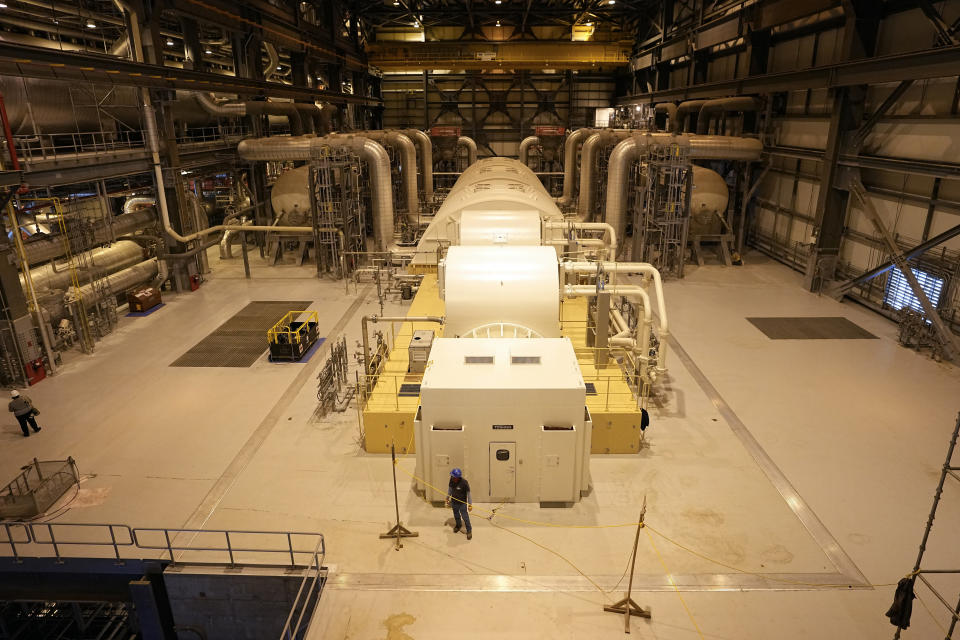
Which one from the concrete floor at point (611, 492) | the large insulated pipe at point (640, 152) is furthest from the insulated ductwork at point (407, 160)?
the concrete floor at point (611, 492)

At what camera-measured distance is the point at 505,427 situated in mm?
9031

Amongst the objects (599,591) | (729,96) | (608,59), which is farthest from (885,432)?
(608,59)

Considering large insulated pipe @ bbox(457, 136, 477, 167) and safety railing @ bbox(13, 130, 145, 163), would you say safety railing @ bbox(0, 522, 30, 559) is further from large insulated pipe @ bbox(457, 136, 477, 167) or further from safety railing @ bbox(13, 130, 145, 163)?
large insulated pipe @ bbox(457, 136, 477, 167)

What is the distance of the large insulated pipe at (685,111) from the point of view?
2931 centimetres

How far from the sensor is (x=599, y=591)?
786 centimetres

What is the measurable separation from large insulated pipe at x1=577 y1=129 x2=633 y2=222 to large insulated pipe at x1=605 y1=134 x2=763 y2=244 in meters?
5.21

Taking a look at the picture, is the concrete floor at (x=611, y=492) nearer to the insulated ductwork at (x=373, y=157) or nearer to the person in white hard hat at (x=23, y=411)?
the person in white hard hat at (x=23, y=411)

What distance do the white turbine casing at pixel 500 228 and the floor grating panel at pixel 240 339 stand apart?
651 cm

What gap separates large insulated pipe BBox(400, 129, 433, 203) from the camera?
32731 mm

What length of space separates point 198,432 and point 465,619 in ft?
23.8

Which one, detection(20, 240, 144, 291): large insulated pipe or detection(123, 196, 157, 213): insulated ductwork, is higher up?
detection(123, 196, 157, 213): insulated ductwork

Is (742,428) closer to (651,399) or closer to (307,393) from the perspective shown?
(651,399)

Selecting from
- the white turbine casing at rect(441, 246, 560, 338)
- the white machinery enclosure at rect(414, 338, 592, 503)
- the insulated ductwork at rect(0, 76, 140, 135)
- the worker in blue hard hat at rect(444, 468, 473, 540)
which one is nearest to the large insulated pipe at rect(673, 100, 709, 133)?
the white turbine casing at rect(441, 246, 560, 338)

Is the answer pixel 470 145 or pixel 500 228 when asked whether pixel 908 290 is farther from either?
pixel 470 145
